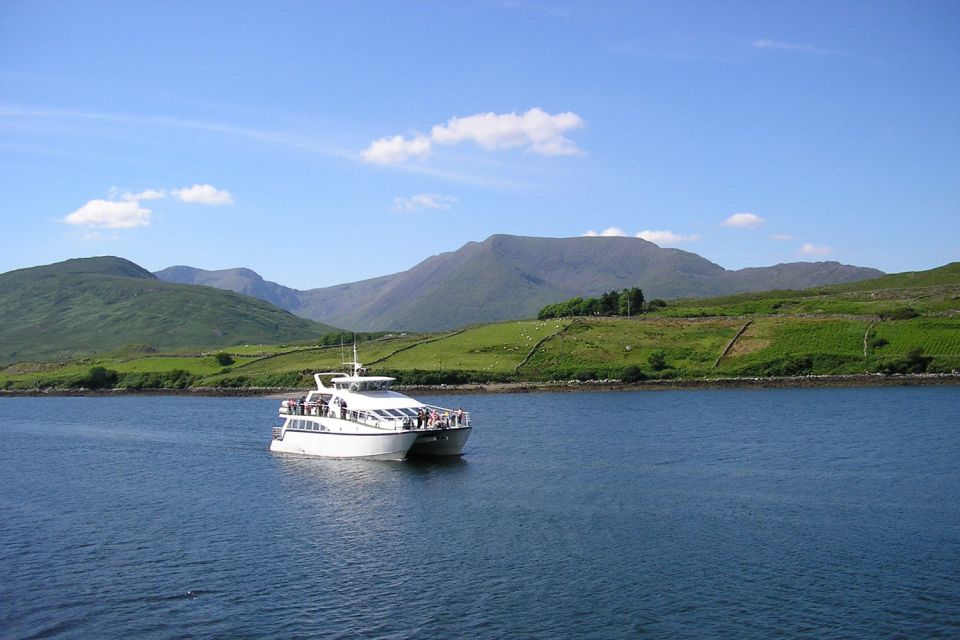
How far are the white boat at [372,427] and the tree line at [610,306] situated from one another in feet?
355

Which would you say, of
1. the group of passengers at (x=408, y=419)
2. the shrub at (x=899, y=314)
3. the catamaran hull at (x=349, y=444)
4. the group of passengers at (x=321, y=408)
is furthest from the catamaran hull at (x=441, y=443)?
the shrub at (x=899, y=314)

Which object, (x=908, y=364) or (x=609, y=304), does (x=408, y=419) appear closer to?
(x=908, y=364)

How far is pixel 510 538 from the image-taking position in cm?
3953

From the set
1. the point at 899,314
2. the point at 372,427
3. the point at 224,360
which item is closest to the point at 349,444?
the point at 372,427

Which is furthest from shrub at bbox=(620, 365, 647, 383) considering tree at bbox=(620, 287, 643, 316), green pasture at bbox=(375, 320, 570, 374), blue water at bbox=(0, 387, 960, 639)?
tree at bbox=(620, 287, 643, 316)

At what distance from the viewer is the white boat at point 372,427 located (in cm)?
6047

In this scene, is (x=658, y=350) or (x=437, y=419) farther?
(x=658, y=350)

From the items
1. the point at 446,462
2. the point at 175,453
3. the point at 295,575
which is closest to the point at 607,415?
the point at 446,462

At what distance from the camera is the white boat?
60.5 meters

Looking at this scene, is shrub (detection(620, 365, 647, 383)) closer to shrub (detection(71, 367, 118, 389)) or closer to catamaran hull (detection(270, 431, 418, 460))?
catamaran hull (detection(270, 431, 418, 460))

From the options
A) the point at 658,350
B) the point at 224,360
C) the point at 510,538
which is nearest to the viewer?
the point at 510,538

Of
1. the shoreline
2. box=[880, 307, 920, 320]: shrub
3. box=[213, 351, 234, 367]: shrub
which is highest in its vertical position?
box=[880, 307, 920, 320]: shrub

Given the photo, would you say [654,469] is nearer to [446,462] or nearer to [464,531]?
[446,462]

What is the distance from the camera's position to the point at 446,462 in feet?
199
